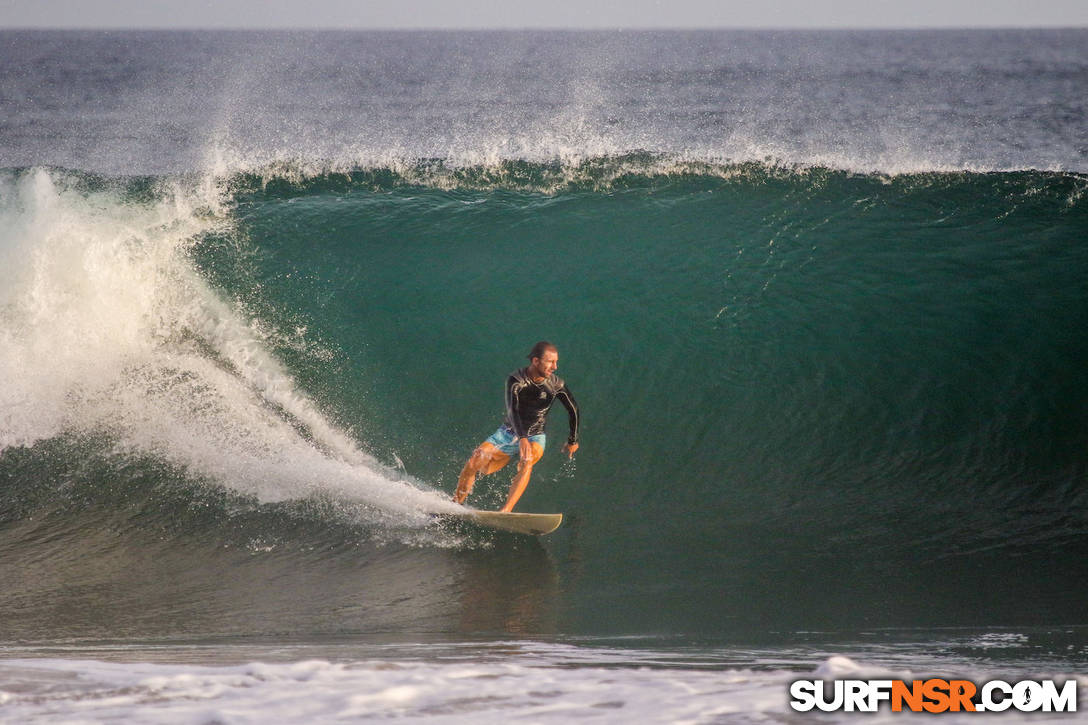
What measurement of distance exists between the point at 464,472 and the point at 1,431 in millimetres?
3954

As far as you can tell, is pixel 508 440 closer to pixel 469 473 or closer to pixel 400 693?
pixel 469 473

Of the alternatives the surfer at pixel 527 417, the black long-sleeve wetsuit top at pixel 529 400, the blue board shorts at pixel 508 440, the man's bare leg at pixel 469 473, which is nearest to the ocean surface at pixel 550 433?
the man's bare leg at pixel 469 473

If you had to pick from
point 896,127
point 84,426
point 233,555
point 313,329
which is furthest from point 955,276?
point 896,127

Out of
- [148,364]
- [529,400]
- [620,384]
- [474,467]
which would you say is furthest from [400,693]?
[148,364]

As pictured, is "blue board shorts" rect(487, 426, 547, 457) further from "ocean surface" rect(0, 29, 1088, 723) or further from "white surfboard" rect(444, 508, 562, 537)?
"ocean surface" rect(0, 29, 1088, 723)

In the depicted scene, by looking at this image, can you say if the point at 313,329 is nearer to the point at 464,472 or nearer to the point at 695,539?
the point at 464,472

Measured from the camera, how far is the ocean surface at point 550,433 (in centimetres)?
377

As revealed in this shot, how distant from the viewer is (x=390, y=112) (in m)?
34.4

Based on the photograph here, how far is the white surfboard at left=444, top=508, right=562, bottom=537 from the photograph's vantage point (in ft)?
18.5

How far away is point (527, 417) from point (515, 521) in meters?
0.67

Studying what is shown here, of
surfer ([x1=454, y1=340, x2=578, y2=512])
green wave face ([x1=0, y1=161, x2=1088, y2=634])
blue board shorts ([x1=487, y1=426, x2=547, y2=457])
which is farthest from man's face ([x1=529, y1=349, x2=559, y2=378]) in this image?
green wave face ([x1=0, y1=161, x2=1088, y2=634])

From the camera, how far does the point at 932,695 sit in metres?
2.81

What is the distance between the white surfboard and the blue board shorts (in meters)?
0.44

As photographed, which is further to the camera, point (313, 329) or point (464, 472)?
point (313, 329)
